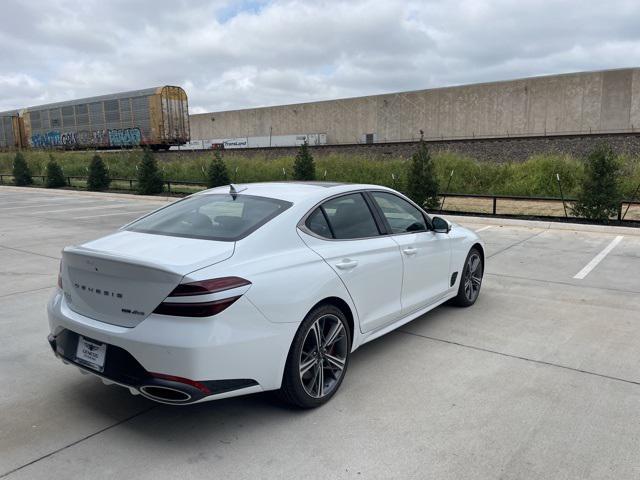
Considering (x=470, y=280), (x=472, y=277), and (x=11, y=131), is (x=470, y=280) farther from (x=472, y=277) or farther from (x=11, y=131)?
(x=11, y=131)

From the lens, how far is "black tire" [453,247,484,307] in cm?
577

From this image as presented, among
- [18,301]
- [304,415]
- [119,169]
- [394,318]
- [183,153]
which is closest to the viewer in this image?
[304,415]

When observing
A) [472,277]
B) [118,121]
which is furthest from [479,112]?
[472,277]

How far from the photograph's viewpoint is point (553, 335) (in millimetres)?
5027

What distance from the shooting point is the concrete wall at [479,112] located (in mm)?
44606

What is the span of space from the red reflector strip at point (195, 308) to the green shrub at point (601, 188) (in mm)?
11857

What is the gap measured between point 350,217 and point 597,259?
6277 mm

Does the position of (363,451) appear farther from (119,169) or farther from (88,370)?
(119,169)

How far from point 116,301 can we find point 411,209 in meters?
2.96

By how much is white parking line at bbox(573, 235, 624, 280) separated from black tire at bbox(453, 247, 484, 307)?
2.18 metres

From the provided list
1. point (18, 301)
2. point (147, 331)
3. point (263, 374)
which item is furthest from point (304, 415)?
point (18, 301)

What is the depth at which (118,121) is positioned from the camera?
37.8 meters

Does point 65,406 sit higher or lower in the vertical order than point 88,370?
lower

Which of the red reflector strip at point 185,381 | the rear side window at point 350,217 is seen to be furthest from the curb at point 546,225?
the red reflector strip at point 185,381
